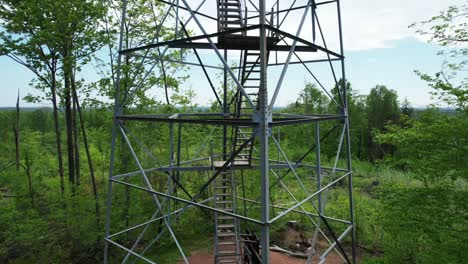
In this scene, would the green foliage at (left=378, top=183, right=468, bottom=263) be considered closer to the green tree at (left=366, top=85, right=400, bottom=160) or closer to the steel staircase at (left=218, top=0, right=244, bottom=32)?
the steel staircase at (left=218, top=0, right=244, bottom=32)

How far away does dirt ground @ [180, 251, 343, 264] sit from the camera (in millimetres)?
14402

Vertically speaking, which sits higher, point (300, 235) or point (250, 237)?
point (250, 237)

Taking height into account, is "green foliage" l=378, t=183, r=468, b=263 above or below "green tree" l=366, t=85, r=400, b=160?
below

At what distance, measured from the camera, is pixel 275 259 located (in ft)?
47.1

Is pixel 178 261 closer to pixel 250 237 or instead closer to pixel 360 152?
pixel 250 237

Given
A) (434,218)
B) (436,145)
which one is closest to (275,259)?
(434,218)

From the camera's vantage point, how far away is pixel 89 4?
1509cm

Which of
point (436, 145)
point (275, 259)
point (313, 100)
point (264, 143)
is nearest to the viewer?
point (264, 143)

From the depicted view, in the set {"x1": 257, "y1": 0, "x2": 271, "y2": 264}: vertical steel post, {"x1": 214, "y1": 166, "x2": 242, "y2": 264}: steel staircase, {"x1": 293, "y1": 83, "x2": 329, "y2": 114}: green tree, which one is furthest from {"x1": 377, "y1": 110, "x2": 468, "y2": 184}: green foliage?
{"x1": 293, "y1": 83, "x2": 329, "y2": 114}: green tree

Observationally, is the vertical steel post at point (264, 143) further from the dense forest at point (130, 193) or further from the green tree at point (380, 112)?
the green tree at point (380, 112)

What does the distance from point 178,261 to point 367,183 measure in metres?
23.7

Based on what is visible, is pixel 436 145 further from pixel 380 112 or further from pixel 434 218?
pixel 380 112

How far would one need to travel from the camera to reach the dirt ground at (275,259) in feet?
47.2

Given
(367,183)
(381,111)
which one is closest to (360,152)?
(381,111)
